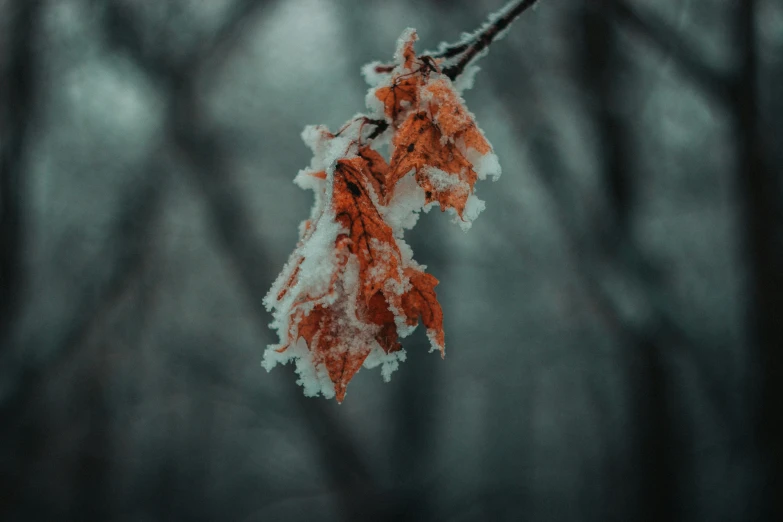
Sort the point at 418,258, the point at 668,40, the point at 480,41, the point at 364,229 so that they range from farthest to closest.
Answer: the point at 418,258, the point at 668,40, the point at 480,41, the point at 364,229

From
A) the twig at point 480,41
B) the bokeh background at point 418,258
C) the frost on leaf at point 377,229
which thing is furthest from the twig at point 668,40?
the frost on leaf at point 377,229

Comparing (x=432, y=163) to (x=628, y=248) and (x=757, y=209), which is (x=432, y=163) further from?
(x=628, y=248)

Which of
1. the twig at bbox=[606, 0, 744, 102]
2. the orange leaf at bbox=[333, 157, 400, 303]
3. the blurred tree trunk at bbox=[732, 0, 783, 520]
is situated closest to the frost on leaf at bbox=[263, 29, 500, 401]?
the orange leaf at bbox=[333, 157, 400, 303]

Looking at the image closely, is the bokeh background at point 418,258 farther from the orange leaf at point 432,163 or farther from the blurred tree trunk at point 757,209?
the orange leaf at point 432,163

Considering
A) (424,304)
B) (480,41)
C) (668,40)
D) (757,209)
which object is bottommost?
(424,304)

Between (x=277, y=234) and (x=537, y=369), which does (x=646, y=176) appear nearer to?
(x=537, y=369)

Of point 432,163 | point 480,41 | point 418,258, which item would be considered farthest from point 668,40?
point 432,163
